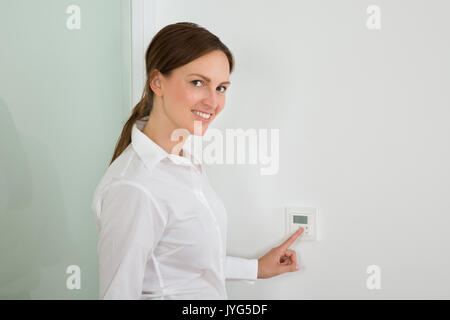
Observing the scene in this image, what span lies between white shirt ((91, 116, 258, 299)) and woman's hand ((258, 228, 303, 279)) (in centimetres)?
22

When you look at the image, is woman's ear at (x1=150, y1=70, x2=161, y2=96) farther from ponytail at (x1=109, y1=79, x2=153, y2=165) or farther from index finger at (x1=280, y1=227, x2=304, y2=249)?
index finger at (x1=280, y1=227, x2=304, y2=249)

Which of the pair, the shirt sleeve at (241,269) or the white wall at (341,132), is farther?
the shirt sleeve at (241,269)

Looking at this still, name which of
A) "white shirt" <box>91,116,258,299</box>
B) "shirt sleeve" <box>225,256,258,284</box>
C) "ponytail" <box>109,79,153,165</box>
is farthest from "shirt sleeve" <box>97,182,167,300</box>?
"shirt sleeve" <box>225,256,258,284</box>

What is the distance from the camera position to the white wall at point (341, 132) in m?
1.01

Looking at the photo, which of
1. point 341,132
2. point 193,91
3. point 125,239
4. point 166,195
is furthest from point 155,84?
point 341,132

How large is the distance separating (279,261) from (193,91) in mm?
586

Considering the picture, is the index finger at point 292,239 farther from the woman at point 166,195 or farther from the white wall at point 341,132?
the woman at point 166,195

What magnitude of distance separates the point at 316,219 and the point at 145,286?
1.73 ft

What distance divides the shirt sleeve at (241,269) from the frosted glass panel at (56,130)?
427 mm

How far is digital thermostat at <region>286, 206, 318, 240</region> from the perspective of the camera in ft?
3.70

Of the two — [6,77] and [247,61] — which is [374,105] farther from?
[6,77]

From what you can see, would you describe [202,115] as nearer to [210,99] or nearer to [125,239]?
[210,99]

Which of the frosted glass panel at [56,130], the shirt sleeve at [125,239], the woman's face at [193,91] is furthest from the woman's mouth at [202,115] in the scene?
the frosted glass panel at [56,130]

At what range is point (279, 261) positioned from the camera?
1.16 metres
